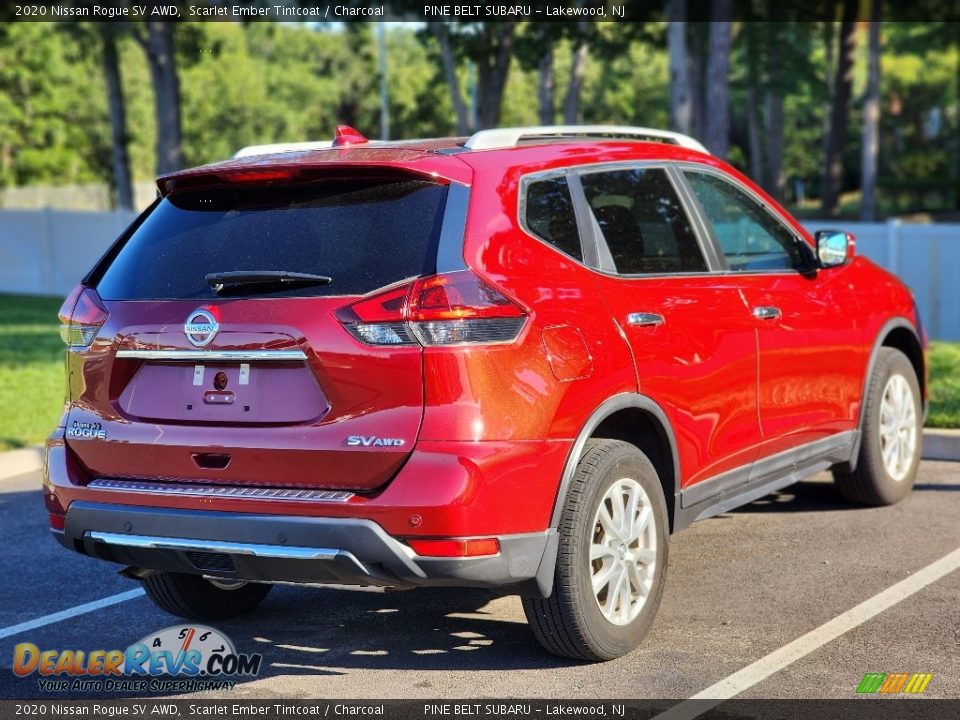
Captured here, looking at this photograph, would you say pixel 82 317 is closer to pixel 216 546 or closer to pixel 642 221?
pixel 216 546

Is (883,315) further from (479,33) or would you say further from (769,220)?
(479,33)

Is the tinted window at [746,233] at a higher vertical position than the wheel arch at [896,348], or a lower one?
higher

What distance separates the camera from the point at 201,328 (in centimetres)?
456

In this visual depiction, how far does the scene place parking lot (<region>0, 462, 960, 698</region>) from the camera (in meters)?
4.79

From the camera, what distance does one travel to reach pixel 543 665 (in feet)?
16.3

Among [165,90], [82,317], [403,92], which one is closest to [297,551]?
[82,317]

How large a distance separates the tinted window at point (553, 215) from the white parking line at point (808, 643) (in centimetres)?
158

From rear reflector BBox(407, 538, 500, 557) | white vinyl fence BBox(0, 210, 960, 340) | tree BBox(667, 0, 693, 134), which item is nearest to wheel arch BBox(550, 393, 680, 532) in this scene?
rear reflector BBox(407, 538, 500, 557)

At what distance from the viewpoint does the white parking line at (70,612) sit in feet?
18.5

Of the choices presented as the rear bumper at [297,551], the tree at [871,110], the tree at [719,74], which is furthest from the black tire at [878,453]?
the tree at [871,110]

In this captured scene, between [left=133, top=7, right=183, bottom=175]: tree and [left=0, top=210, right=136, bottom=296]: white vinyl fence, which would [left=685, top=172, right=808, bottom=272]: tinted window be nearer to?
[left=0, top=210, right=136, bottom=296]: white vinyl fence

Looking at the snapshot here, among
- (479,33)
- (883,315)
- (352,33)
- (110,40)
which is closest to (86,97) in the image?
(110,40)

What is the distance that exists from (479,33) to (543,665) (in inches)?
965

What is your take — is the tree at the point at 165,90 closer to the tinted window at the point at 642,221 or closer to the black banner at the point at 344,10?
the black banner at the point at 344,10
